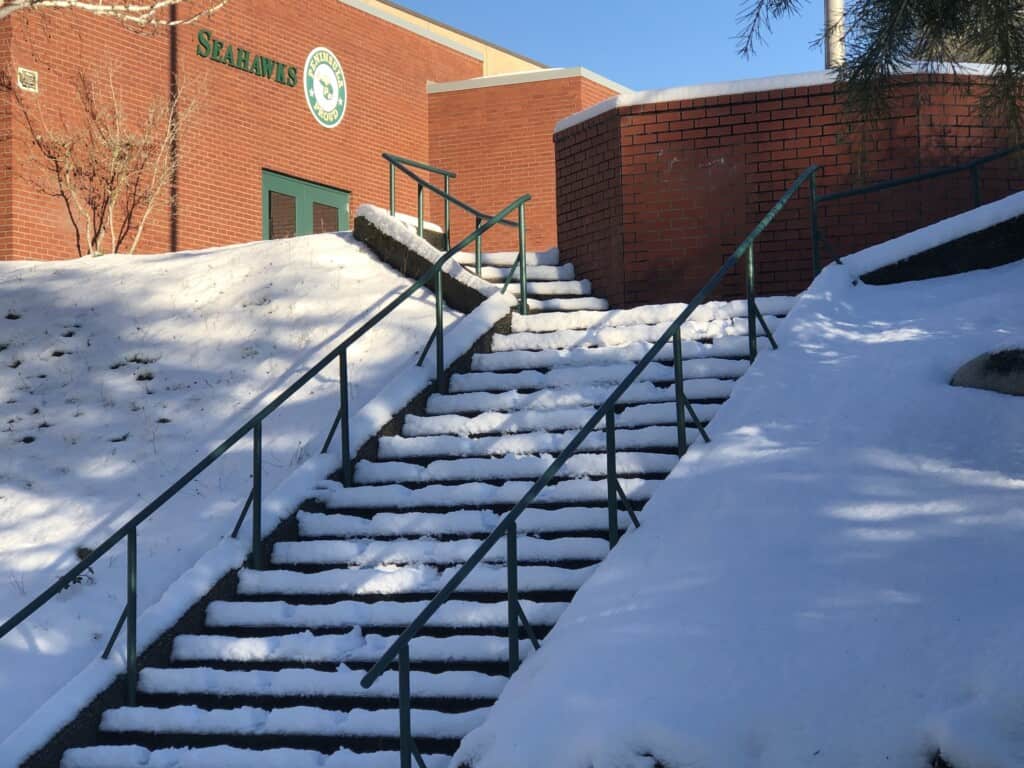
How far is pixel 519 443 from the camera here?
8484mm

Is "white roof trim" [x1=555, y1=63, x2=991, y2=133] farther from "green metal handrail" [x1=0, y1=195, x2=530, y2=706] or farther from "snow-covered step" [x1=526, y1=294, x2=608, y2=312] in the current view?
"green metal handrail" [x1=0, y1=195, x2=530, y2=706]

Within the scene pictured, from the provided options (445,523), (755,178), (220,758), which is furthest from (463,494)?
(755,178)

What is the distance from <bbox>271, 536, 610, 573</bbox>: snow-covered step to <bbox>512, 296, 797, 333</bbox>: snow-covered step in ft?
10.6

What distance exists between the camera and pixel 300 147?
68.7 ft

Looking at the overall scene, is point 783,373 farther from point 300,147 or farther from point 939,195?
point 300,147

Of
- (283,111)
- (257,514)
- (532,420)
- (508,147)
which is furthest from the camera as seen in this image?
(508,147)

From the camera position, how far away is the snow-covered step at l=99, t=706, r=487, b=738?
6.00 metres

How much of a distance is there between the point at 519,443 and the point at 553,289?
400 centimetres

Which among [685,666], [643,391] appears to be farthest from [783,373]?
[685,666]

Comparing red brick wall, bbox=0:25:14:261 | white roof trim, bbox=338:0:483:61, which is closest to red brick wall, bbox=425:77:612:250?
white roof trim, bbox=338:0:483:61

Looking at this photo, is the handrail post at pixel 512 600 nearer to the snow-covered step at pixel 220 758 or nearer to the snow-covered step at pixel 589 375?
the snow-covered step at pixel 220 758

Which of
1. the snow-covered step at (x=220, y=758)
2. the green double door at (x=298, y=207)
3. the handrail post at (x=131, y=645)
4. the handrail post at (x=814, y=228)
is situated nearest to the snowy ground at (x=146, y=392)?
the handrail post at (x=131, y=645)

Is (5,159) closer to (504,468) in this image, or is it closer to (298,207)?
(298,207)

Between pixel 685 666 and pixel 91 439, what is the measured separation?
20.1 ft
